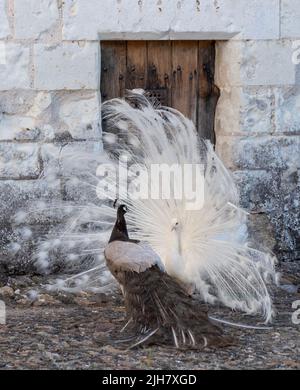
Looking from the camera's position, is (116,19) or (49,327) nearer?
(49,327)

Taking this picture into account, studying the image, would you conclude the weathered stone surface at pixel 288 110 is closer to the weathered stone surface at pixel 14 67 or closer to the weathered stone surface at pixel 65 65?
the weathered stone surface at pixel 65 65

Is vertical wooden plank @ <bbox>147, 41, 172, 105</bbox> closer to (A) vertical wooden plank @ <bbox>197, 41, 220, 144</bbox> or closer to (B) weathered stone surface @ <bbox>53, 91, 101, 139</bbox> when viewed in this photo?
(A) vertical wooden plank @ <bbox>197, 41, 220, 144</bbox>

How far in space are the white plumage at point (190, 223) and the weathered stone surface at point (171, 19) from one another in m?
0.59

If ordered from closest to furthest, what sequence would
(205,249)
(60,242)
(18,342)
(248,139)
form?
(18,342), (205,249), (60,242), (248,139)

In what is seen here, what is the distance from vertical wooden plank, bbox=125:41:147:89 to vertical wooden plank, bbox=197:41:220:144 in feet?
1.33

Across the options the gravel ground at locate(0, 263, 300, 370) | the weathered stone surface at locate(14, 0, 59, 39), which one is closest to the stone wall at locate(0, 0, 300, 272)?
the weathered stone surface at locate(14, 0, 59, 39)

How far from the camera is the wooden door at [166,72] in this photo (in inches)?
253

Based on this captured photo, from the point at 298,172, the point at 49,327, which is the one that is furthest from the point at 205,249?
the point at 298,172

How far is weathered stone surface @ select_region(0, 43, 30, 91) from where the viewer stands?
6062 millimetres

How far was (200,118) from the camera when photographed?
6.63 m

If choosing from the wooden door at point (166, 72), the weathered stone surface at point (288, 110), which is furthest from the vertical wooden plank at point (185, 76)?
the weathered stone surface at point (288, 110)

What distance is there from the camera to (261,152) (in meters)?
6.47

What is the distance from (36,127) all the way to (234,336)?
2.04 m

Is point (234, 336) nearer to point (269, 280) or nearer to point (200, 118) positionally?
point (269, 280)
